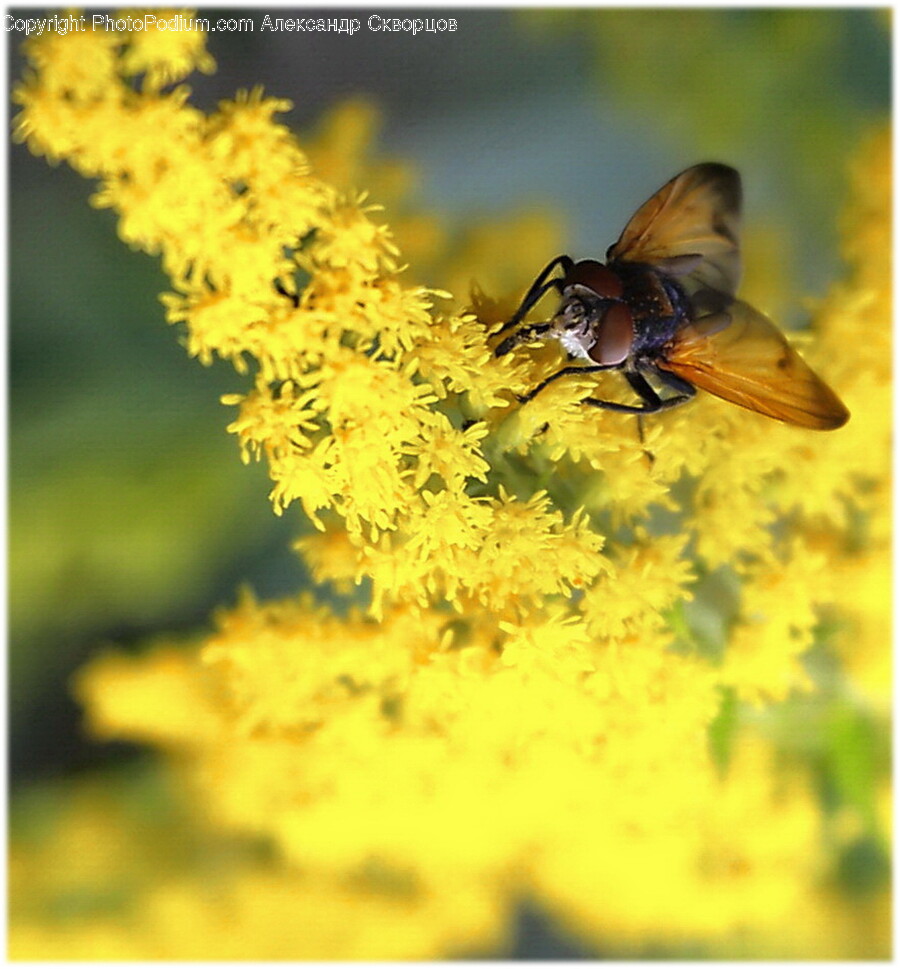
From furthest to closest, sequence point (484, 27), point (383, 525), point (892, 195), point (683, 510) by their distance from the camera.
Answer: point (484, 27) < point (892, 195) < point (683, 510) < point (383, 525)

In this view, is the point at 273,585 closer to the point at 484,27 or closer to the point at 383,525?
the point at 383,525

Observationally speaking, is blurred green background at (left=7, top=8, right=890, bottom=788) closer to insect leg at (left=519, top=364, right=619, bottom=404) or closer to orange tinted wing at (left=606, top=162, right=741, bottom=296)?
orange tinted wing at (left=606, top=162, right=741, bottom=296)

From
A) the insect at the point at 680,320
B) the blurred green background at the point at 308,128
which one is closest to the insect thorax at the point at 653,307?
the insect at the point at 680,320

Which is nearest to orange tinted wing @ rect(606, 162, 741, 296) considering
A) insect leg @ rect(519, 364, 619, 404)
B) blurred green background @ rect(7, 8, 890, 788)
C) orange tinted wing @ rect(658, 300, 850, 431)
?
orange tinted wing @ rect(658, 300, 850, 431)

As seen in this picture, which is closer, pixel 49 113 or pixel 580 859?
pixel 49 113

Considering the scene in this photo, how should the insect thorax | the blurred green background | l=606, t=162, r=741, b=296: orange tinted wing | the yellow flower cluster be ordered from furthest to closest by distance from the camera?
1. the blurred green background
2. l=606, t=162, r=741, b=296: orange tinted wing
3. the insect thorax
4. the yellow flower cluster

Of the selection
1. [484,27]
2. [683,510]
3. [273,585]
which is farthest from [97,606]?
[484,27]

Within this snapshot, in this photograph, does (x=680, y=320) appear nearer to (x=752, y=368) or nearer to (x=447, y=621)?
(x=752, y=368)
